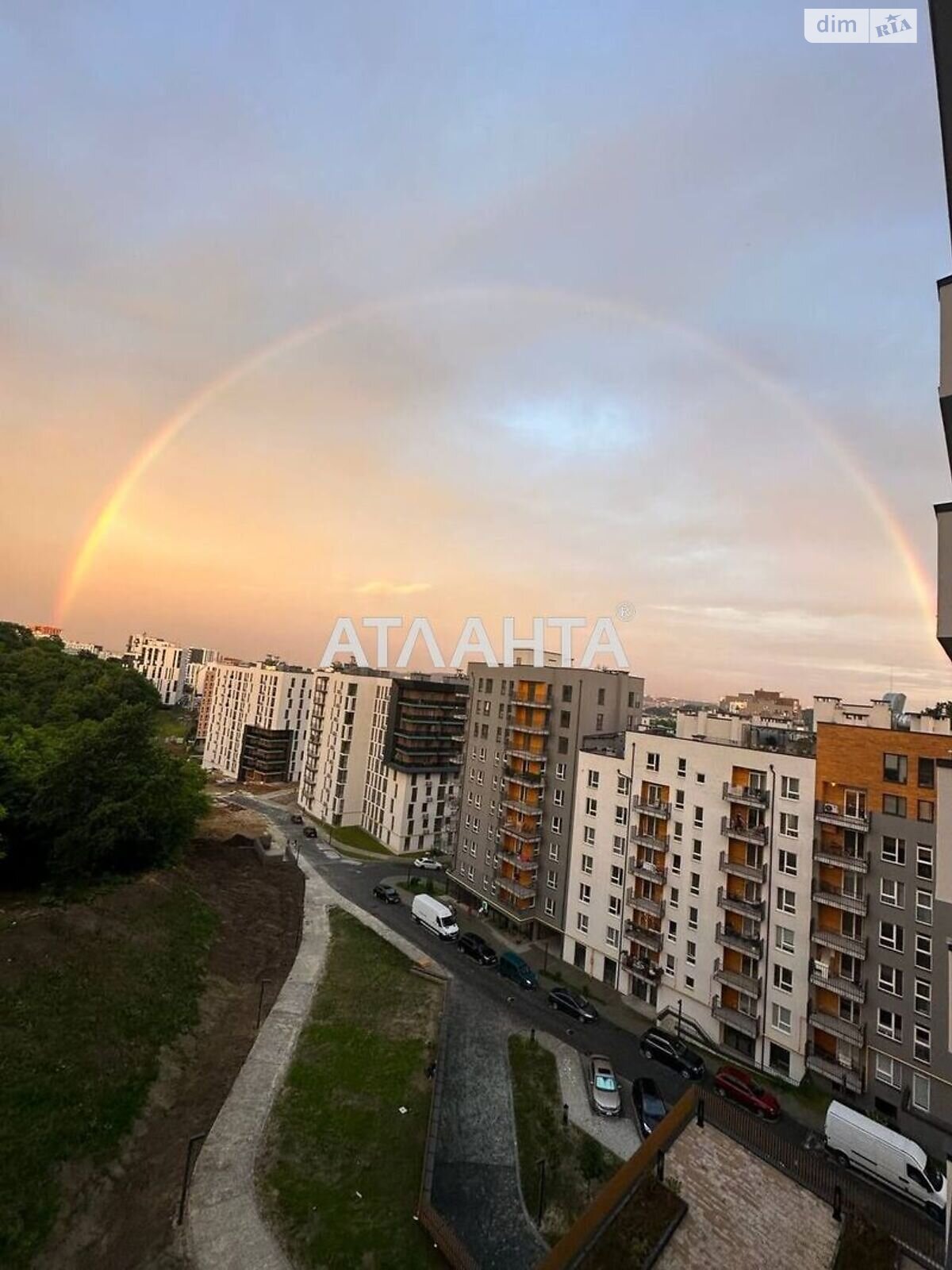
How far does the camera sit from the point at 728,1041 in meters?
34.8

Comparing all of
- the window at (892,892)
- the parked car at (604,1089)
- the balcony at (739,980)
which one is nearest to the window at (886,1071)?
the balcony at (739,980)

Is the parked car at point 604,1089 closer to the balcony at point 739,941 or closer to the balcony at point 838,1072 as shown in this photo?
the balcony at point 739,941

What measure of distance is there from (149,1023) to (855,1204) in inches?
1186

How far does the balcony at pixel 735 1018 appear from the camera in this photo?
32938 mm

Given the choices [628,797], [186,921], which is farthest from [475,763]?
[186,921]

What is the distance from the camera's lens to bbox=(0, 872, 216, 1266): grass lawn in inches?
818

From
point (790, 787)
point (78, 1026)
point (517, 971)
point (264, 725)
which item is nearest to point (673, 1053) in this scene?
point (517, 971)

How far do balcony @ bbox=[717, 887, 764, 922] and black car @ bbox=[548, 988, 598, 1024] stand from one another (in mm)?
10530

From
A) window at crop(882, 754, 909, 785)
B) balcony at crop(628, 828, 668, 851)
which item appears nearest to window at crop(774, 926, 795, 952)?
balcony at crop(628, 828, 668, 851)

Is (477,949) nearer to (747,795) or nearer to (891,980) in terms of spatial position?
(747,795)

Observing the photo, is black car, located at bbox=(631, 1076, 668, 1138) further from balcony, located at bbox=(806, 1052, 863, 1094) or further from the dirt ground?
the dirt ground

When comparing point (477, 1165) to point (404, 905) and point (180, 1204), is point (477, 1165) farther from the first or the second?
point (404, 905)

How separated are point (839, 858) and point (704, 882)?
8091mm

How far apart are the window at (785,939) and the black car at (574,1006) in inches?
474
